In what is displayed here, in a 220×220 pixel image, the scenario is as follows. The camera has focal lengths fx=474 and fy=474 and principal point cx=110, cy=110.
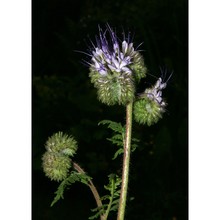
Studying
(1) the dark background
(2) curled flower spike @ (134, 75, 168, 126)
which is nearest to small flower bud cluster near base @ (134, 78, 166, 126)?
(2) curled flower spike @ (134, 75, 168, 126)

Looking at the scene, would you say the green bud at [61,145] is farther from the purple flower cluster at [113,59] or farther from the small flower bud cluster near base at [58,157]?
the purple flower cluster at [113,59]

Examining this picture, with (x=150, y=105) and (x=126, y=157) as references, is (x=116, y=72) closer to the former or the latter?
(x=150, y=105)

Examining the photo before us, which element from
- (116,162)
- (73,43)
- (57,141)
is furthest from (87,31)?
(57,141)

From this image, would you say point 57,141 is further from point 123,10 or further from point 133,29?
point 123,10

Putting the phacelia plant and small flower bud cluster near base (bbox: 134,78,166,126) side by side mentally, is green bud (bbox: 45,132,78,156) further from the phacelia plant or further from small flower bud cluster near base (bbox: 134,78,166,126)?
small flower bud cluster near base (bbox: 134,78,166,126)

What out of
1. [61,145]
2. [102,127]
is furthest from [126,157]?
[102,127]
